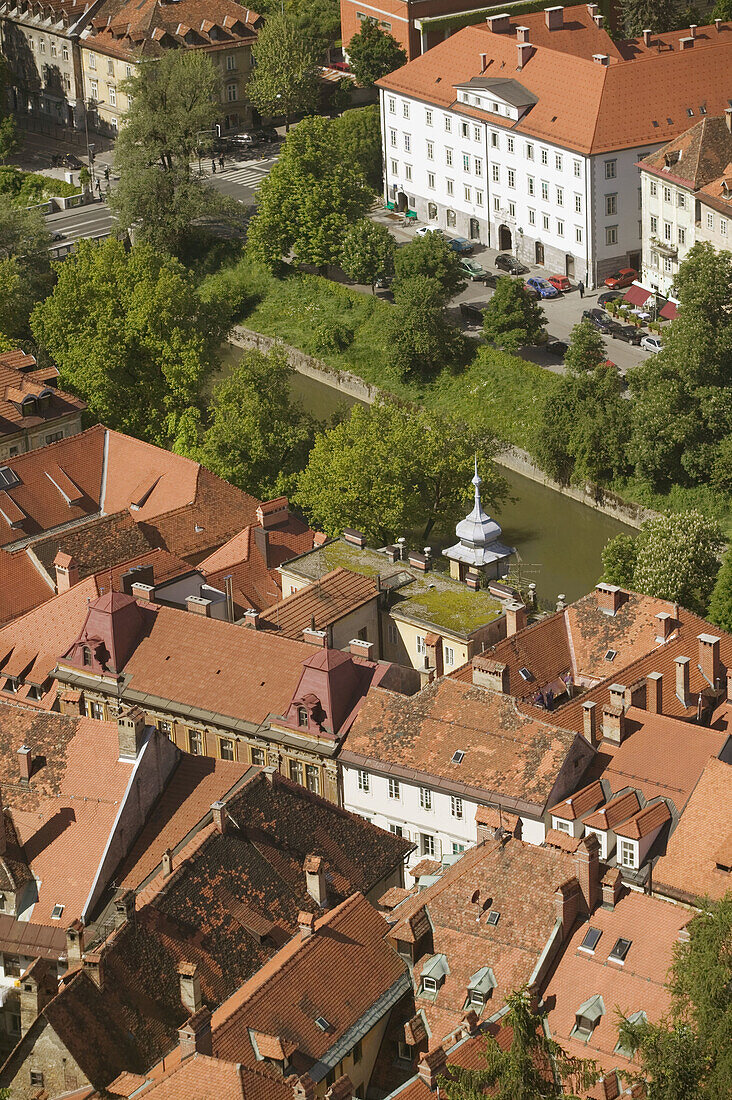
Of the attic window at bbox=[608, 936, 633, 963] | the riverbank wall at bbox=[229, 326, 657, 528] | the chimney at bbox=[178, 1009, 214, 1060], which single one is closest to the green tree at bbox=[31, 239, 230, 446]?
the riverbank wall at bbox=[229, 326, 657, 528]

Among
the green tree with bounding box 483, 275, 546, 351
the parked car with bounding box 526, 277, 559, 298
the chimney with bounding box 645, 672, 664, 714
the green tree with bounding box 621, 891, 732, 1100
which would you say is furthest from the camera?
the parked car with bounding box 526, 277, 559, 298

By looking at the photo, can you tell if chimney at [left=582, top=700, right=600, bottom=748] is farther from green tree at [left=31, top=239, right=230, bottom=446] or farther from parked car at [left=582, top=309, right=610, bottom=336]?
parked car at [left=582, top=309, right=610, bottom=336]

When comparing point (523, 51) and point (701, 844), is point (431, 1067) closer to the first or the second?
point (701, 844)

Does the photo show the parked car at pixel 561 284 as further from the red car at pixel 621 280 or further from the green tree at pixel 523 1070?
the green tree at pixel 523 1070

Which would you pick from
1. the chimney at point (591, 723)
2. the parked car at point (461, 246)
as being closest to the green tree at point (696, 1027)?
the chimney at point (591, 723)

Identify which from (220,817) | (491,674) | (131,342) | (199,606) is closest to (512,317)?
(131,342)
